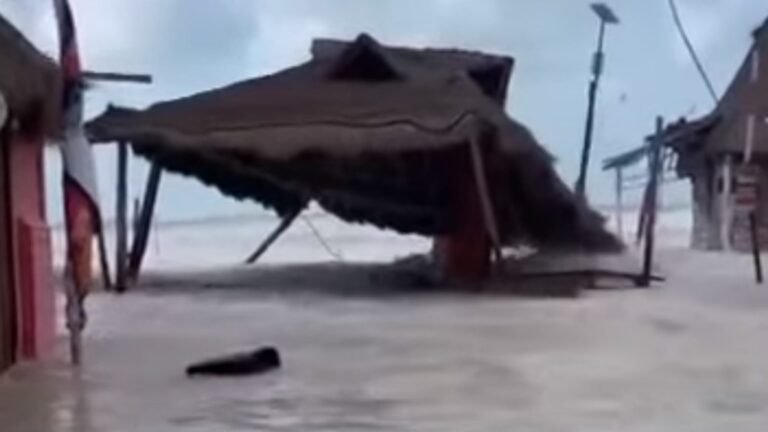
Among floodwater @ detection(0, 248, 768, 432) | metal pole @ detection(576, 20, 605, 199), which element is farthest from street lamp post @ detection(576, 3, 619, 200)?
floodwater @ detection(0, 248, 768, 432)

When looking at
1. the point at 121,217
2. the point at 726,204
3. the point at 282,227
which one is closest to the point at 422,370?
the point at 121,217

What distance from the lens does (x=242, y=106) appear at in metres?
22.4

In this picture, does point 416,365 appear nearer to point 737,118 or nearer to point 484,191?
point 484,191

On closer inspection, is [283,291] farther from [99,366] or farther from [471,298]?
[99,366]

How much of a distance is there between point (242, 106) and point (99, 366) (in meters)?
10.3

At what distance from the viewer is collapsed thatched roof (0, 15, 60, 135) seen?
37.7 feet

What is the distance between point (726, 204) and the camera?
32656mm

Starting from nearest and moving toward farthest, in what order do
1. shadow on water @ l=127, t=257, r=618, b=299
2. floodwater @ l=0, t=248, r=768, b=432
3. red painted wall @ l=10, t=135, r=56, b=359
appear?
1. floodwater @ l=0, t=248, r=768, b=432
2. red painted wall @ l=10, t=135, r=56, b=359
3. shadow on water @ l=127, t=257, r=618, b=299

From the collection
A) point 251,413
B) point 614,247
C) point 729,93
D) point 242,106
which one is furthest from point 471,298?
point 729,93

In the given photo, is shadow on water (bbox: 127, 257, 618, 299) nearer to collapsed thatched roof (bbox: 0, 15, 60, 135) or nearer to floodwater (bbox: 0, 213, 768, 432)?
floodwater (bbox: 0, 213, 768, 432)

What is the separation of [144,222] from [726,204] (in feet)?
44.7

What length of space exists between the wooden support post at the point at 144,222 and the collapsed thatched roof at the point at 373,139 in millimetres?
260

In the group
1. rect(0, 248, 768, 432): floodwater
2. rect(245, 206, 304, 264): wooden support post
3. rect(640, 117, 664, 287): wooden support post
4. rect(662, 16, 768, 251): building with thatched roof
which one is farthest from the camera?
rect(662, 16, 768, 251): building with thatched roof

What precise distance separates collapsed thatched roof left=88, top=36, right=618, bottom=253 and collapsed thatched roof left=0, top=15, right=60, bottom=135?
8489 millimetres
